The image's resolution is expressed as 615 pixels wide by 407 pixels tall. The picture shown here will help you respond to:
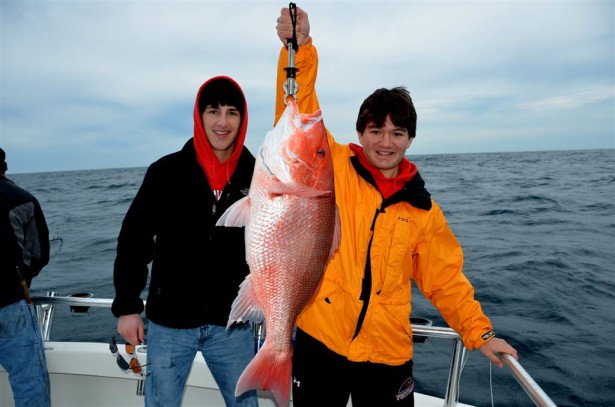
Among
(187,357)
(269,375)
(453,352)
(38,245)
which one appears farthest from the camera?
(38,245)

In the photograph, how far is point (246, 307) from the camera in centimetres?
222

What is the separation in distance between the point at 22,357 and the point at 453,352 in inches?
125

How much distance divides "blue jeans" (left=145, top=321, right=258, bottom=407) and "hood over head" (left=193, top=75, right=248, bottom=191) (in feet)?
3.09

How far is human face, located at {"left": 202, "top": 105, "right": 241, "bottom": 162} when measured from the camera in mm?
2564

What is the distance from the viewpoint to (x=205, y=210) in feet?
8.50

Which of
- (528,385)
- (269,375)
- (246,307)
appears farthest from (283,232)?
(528,385)

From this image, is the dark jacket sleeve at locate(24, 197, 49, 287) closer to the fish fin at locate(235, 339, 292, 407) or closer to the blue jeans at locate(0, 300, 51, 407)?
the blue jeans at locate(0, 300, 51, 407)

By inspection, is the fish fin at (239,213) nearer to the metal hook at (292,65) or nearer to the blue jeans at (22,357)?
the metal hook at (292,65)

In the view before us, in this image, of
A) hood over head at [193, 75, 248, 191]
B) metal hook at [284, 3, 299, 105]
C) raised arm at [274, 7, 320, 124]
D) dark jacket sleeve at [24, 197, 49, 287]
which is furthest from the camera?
dark jacket sleeve at [24, 197, 49, 287]

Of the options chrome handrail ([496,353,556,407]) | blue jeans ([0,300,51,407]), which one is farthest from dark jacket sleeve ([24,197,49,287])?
chrome handrail ([496,353,556,407])

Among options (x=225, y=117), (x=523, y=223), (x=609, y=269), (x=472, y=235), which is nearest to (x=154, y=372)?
(x=225, y=117)

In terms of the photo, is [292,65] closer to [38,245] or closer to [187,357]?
[187,357]

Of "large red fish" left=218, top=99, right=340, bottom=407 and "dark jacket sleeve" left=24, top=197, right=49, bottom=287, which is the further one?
"dark jacket sleeve" left=24, top=197, right=49, bottom=287

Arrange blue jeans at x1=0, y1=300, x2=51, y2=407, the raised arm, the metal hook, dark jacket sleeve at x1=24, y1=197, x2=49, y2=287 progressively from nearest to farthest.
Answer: the metal hook < the raised arm < blue jeans at x1=0, y1=300, x2=51, y2=407 < dark jacket sleeve at x1=24, y1=197, x2=49, y2=287
